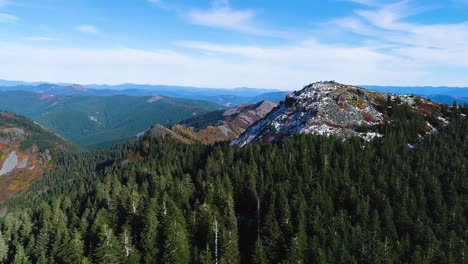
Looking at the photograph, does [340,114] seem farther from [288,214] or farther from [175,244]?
[175,244]

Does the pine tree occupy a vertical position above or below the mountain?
below

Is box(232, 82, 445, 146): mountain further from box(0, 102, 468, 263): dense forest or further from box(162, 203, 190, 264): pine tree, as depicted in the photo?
box(162, 203, 190, 264): pine tree

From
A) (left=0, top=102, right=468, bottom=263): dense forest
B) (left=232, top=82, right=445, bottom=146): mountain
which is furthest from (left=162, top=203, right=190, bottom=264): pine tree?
(left=232, top=82, right=445, bottom=146): mountain

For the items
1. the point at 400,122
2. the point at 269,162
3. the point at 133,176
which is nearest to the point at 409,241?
the point at 269,162

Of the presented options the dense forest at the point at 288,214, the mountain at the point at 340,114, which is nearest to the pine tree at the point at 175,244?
the dense forest at the point at 288,214

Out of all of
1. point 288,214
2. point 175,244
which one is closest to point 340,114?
point 288,214

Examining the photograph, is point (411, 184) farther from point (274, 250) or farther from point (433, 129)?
point (433, 129)

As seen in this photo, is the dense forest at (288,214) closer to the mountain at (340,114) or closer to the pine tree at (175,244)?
the pine tree at (175,244)
